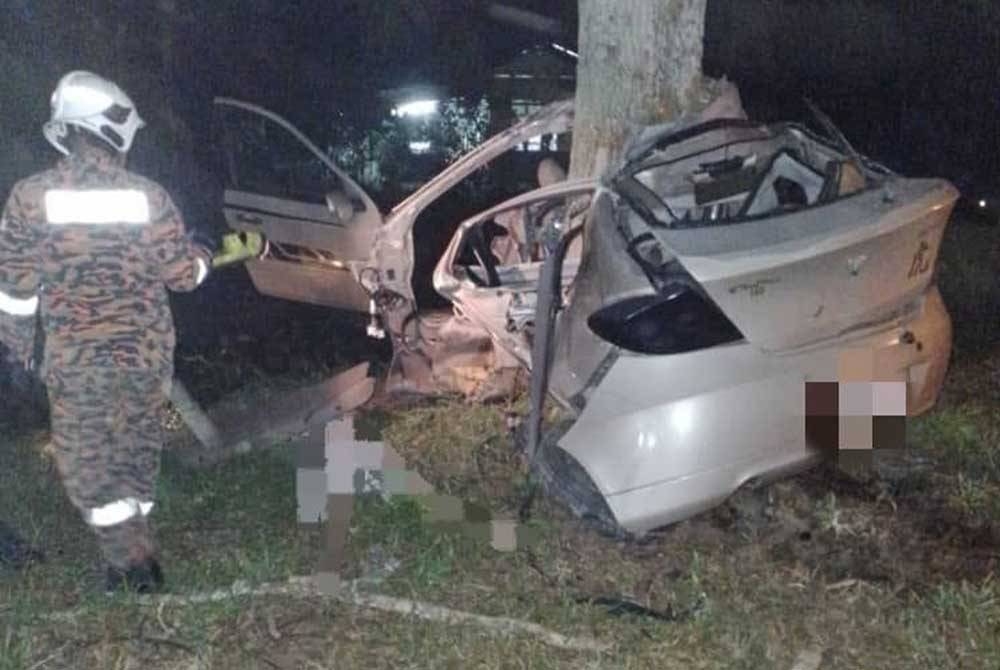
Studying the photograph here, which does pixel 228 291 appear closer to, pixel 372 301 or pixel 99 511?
pixel 372 301

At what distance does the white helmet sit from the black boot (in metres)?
1.41

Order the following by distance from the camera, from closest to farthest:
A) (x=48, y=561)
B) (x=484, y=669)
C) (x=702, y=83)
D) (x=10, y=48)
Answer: (x=484, y=669), (x=48, y=561), (x=702, y=83), (x=10, y=48)

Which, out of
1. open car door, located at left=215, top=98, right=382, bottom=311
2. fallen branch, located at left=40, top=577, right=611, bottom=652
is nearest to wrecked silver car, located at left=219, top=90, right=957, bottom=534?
fallen branch, located at left=40, top=577, right=611, bottom=652

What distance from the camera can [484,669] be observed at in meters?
4.32

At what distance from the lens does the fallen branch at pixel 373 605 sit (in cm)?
448

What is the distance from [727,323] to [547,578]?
110 centimetres

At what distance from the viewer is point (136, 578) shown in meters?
4.88

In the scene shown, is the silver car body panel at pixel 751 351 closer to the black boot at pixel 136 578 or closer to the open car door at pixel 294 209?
the black boot at pixel 136 578

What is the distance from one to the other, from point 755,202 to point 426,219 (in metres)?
3.45

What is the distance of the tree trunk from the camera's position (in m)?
6.69

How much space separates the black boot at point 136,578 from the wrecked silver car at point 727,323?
4.83 feet

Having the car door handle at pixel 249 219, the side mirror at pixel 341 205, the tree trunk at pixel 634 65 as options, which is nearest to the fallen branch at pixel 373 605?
the tree trunk at pixel 634 65

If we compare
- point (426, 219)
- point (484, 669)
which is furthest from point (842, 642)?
point (426, 219)

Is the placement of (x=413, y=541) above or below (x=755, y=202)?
below
